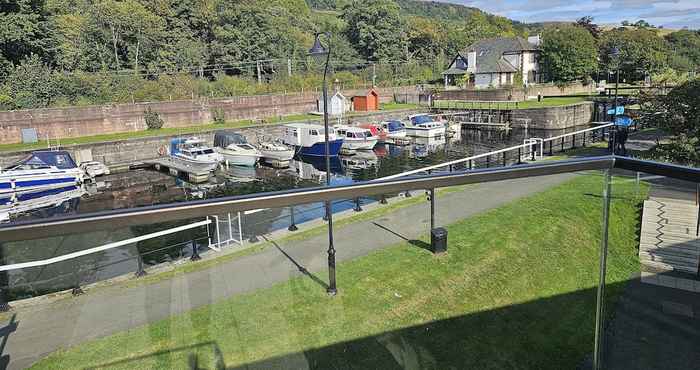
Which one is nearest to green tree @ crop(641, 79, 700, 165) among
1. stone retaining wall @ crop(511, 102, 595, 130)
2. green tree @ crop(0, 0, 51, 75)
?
stone retaining wall @ crop(511, 102, 595, 130)

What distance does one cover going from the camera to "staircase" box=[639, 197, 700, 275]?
7.07 ft

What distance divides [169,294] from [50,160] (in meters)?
25.8

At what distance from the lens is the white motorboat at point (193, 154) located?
83.3ft

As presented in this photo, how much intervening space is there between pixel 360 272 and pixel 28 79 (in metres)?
37.4

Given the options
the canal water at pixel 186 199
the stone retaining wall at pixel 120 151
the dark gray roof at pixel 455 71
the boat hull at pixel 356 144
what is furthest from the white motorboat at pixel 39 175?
the dark gray roof at pixel 455 71

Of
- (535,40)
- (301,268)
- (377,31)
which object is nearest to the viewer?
(301,268)

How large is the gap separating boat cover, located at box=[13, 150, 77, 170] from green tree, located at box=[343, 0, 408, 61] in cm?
4403

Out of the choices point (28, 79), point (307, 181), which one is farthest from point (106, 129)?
point (307, 181)

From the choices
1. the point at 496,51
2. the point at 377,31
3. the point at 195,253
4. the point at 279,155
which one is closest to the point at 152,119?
the point at 279,155

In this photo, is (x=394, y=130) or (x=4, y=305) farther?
(x=394, y=130)

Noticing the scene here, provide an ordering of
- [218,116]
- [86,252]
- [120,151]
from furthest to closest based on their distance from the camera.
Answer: [218,116], [120,151], [86,252]

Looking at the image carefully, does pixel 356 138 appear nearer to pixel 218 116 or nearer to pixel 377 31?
pixel 218 116

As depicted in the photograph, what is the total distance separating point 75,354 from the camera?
1709mm

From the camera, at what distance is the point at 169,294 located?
1913mm
